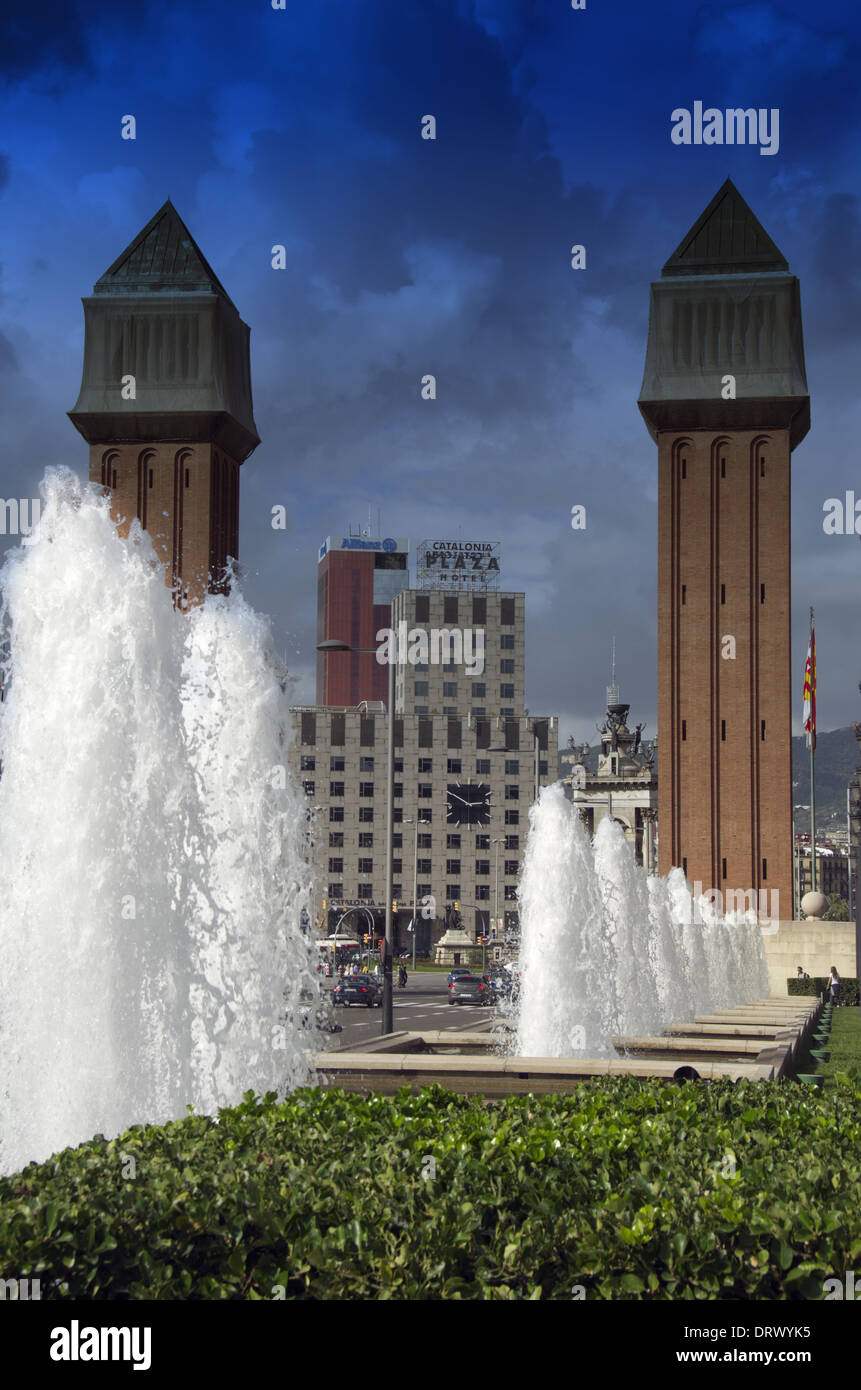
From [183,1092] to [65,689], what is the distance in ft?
10.9

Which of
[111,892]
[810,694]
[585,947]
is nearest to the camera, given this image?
[111,892]

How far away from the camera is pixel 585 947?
72.3ft

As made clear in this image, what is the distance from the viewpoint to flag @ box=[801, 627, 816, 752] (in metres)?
59.6

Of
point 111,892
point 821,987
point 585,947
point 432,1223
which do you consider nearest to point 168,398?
point 821,987

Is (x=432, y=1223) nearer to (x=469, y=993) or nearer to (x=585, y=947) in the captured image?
(x=585, y=947)

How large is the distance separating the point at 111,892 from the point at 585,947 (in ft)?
41.7

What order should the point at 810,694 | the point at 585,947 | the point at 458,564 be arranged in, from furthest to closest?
the point at 458,564, the point at 810,694, the point at 585,947

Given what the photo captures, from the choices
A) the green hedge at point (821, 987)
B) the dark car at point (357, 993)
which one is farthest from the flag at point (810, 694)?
the dark car at point (357, 993)

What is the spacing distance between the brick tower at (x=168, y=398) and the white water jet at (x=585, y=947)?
36.2m

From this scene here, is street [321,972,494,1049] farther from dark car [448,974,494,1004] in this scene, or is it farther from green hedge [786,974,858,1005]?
green hedge [786,974,858,1005]

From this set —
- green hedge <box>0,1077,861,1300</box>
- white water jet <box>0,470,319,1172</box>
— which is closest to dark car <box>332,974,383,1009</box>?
white water jet <box>0,470,319,1172</box>

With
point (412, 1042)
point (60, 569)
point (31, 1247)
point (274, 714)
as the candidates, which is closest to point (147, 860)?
point (60, 569)

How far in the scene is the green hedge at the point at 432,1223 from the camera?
5.26m
